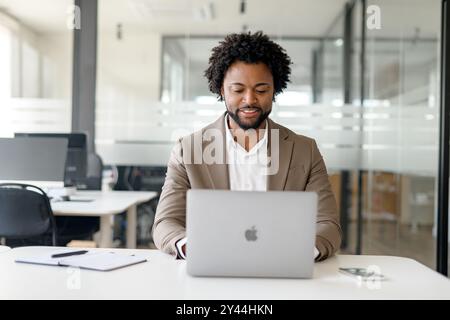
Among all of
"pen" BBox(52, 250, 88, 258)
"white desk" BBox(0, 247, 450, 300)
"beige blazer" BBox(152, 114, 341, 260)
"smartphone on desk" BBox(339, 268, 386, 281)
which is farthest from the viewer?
"beige blazer" BBox(152, 114, 341, 260)

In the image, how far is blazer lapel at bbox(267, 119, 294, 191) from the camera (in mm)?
1979

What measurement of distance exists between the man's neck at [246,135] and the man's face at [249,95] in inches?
1.5

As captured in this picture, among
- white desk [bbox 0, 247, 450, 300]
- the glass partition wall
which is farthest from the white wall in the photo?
white desk [bbox 0, 247, 450, 300]

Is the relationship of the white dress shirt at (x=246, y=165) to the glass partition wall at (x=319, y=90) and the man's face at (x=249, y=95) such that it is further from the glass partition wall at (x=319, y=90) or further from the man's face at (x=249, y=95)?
the glass partition wall at (x=319, y=90)

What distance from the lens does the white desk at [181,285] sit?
1231mm

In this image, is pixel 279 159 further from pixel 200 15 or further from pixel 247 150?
pixel 200 15

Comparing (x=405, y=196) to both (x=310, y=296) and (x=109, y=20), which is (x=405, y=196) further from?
(x=310, y=296)

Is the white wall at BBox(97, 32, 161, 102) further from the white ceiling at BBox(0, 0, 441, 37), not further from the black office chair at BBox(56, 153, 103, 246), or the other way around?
the black office chair at BBox(56, 153, 103, 246)

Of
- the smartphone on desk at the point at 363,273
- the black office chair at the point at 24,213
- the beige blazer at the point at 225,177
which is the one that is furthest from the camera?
the black office chair at the point at 24,213

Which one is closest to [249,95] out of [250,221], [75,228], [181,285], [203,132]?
[203,132]

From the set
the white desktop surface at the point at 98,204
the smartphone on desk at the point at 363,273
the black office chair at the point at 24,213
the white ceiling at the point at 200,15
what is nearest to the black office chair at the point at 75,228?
the white desktop surface at the point at 98,204

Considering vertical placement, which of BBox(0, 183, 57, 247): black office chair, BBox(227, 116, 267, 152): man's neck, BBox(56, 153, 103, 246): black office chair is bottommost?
BBox(56, 153, 103, 246): black office chair

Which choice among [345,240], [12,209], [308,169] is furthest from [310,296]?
[345,240]

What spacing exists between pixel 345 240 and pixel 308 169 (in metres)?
3.59
